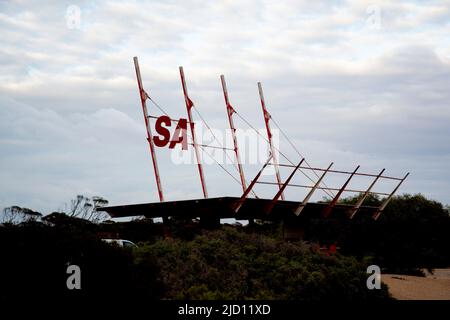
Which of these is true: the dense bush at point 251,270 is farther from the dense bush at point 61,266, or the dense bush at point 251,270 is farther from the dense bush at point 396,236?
the dense bush at point 396,236

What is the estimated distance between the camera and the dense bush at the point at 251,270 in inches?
641

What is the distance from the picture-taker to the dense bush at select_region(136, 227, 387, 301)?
641 inches

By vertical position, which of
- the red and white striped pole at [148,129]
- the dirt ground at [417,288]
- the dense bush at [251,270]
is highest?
the red and white striped pole at [148,129]

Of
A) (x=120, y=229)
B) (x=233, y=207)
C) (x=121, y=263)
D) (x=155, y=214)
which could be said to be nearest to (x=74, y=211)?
(x=120, y=229)

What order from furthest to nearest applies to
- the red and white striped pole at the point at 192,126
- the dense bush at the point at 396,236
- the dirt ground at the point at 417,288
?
1. the dense bush at the point at 396,236
2. the red and white striped pole at the point at 192,126
3. the dirt ground at the point at 417,288

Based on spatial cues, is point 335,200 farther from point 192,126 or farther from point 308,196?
point 192,126

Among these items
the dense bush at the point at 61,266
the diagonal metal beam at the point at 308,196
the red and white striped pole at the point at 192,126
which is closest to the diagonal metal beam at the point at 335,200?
the diagonal metal beam at the point at 308,196

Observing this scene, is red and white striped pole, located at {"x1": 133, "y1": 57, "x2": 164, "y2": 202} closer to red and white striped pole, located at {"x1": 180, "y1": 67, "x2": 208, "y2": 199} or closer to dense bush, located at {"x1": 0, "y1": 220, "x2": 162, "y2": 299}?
red and white striped pole, located at {"x1": 180, "y1": 67, "x2": 208, "y2": 199}

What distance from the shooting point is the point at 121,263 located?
12.9m

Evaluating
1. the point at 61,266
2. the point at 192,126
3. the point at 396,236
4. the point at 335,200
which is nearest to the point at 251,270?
the point at 61,266

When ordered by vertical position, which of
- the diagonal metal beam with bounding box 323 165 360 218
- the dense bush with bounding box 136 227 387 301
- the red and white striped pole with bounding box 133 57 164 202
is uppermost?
the red and white striped pole with bounding box 133 57 164 202

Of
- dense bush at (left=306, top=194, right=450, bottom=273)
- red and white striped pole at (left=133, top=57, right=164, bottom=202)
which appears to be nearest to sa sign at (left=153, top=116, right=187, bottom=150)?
red and white striped pole at (left=133, top=57, right=164, bottom=202)
